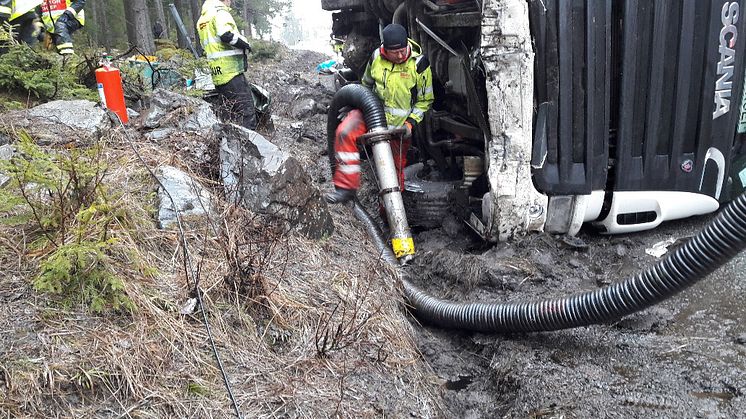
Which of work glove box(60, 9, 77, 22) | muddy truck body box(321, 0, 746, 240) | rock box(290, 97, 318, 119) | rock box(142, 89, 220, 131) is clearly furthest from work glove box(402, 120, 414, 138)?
work glove box(60, 9, 77, 22)

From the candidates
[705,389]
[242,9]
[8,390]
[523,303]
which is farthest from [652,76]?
[242,9]

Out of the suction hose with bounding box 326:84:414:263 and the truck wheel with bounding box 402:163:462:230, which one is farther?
the truck wheel with bounding box 402:163:462:230

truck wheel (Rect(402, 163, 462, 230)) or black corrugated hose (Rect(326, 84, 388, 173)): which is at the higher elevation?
black corrugated hose (Rect(326, 84, 388, 173))

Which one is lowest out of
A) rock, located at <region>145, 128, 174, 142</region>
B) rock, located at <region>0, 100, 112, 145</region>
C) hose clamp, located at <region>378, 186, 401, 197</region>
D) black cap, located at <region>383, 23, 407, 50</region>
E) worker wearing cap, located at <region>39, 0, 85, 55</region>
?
hose clamp, located at <region>378, 186, 401, 197</region>

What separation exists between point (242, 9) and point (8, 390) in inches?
1095

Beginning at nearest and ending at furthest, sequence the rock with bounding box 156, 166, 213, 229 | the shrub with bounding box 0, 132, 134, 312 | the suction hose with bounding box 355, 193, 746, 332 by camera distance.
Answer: the shrub with bounding box 0, 132, 134, 312
the suction hose with bounding box 355, 193, 746, 332
the rock with bounding box 156, 166, 213, 229

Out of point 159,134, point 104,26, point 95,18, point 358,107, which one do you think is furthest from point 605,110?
point 95,18

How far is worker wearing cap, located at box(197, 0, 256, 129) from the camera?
18.1ft

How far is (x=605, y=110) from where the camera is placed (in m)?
3.80

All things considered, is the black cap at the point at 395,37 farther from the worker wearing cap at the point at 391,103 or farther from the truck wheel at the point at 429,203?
the truck wheel at the point at 429,203

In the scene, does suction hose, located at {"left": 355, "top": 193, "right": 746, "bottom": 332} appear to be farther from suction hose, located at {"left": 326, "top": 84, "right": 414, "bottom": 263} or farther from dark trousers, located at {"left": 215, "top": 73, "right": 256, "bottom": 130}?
dark trousers, located at {"left": 215, "top": 73, "right": 256, "bottom": 130}

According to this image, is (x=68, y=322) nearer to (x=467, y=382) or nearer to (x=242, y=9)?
(x=467, y=382)

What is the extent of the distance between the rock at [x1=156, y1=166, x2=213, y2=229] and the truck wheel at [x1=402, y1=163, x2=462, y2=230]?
6.21 feet

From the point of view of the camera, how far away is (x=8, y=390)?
6.55 ft
